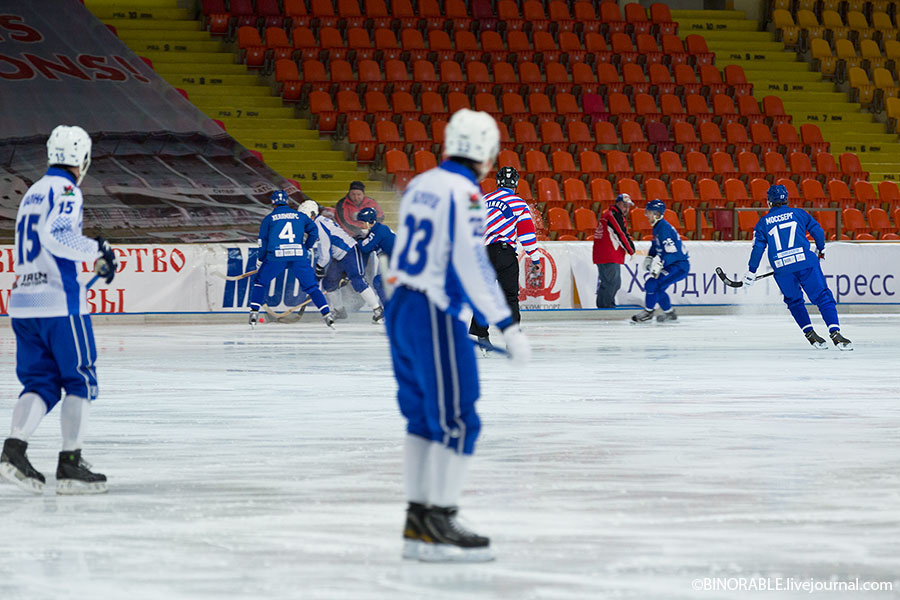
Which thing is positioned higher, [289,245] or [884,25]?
[884,25]

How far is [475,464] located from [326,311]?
11899 mm

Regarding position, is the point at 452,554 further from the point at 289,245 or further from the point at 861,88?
the point at 861,88

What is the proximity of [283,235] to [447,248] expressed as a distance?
13.6 m

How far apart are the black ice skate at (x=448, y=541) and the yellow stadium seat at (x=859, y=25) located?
28.1 metres

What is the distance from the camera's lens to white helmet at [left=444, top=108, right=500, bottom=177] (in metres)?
4.44

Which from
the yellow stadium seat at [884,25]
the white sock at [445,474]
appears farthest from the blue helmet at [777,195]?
the yellow stadium seat at [884,25]

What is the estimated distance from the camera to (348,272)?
758 inches

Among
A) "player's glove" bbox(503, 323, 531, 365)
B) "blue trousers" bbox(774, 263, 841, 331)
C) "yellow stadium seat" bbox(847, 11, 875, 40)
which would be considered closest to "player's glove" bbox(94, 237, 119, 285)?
"player's glove" bbox(503, 323, 531, 365)

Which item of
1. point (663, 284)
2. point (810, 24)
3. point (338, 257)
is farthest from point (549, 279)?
point (810, 24)

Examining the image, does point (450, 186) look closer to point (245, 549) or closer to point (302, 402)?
point (245, 549)

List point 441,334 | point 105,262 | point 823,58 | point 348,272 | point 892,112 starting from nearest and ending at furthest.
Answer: point 441,334 < point 105,262 < point 348,272 < point 892,112 < point 823,58

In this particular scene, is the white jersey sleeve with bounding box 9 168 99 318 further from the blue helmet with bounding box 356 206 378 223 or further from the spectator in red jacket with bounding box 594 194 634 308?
the spectator in red jacket with bounding box 594 194 634 308

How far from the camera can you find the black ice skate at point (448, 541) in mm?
4233

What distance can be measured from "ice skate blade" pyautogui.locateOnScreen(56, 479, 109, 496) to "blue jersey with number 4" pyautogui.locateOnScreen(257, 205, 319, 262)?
40.4 feet
